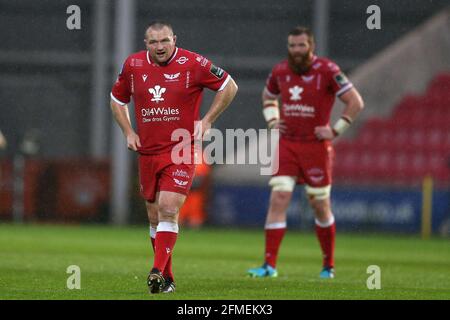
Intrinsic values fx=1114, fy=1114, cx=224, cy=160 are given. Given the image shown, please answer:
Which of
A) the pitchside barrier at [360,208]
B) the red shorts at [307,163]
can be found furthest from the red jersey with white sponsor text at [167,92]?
the pitchside barrier at [360,208]

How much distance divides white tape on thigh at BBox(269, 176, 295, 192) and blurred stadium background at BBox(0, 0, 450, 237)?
10207 millimetres

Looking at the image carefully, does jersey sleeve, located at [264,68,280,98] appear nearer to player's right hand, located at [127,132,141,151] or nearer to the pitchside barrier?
player's right hand, located at [127,132,141,151]

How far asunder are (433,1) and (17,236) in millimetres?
15474

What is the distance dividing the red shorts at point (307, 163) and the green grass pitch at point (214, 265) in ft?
3.12

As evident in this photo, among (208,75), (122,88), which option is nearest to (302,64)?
(208,75)

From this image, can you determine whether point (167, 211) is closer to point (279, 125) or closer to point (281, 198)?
point (281, 198)

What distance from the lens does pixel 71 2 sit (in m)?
29.0

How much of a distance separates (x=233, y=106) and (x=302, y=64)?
18.9m

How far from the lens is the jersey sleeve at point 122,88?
8.90 m

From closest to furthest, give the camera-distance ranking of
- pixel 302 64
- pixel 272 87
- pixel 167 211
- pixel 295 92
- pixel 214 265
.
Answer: pixel 167 211 → pixel 302 64 → pixel 295 92 → pixel 272 87 → pixel 214 265

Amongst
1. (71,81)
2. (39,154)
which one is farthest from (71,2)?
(39,154)

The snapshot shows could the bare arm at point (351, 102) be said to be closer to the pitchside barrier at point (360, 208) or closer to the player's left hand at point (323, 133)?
the player's left hand at point (323, 133)

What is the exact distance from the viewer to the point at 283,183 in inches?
425
